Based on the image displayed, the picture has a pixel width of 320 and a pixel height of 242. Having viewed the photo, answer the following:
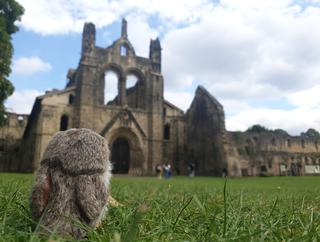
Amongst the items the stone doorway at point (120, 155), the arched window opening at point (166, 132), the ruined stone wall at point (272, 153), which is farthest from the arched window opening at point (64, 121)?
the ruined stone wall at point (272, 153)

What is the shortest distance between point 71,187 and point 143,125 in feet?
94.0

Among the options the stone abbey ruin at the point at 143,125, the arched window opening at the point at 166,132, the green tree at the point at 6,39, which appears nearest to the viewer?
the green tree at the point at 6,39

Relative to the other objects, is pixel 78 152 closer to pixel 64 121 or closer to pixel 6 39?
pixel 6 39

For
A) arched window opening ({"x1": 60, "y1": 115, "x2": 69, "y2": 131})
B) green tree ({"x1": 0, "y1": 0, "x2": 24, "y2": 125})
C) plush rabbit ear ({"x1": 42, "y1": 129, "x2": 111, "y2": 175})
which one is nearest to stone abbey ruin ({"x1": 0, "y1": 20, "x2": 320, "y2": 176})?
arched window opening ({"x1": 60, "y1": 115, "x2": 69, "y2": 131})

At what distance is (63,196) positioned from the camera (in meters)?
1.73

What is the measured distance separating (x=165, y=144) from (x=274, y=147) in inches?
497

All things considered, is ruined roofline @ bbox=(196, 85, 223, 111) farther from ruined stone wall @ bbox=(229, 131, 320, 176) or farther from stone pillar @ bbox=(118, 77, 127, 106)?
stone pillar @ bbox=(118, 77, 127, 106)

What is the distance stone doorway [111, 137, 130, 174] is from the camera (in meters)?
30.4

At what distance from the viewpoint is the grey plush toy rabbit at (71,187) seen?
1.69m

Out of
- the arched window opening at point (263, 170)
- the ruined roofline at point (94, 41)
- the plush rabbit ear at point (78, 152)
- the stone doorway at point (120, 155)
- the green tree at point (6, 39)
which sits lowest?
the plush rabbit ear at point (78, 152)

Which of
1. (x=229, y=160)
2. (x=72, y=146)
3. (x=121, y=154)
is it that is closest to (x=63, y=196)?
(x=72, y=146)

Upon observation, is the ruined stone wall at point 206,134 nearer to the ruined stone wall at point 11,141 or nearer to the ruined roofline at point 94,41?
the ruined roofline at point 94,41

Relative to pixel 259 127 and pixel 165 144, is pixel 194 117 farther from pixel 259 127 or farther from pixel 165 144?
pixel 259 127

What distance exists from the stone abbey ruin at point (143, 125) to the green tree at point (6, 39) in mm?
8809
